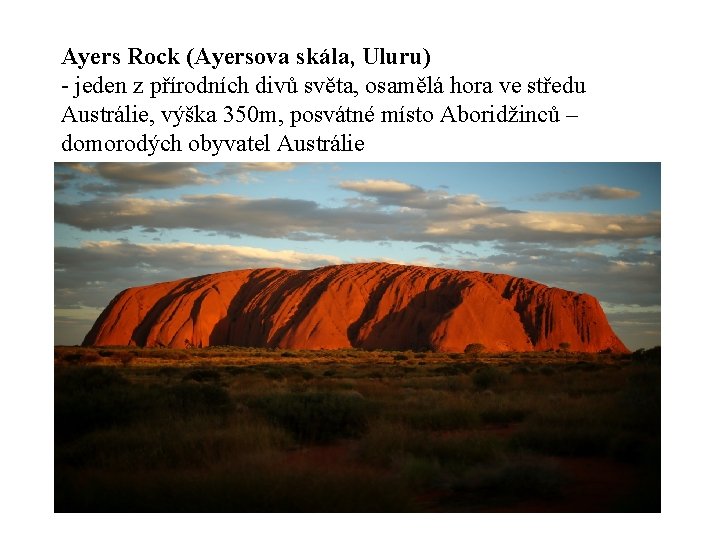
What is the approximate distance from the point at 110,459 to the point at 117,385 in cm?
607

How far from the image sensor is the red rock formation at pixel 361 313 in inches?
2393

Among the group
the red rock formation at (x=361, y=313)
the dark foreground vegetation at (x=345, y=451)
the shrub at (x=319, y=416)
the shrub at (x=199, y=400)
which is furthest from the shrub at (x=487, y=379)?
the red rock formation at (x=361, y=313)

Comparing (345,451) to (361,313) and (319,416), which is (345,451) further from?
(361,313)

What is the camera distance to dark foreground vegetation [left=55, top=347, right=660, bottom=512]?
21.8ft

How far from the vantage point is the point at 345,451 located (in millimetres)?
9508

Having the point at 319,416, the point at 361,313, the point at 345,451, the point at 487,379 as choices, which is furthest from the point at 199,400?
the point at 361,313

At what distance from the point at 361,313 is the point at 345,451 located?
5496 centimetres

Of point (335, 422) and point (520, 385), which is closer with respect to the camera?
point (335, 422)

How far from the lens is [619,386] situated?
15258mm

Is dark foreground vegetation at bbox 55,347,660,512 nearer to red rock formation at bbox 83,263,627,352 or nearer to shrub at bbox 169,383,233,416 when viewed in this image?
shrub at bbox 169,383,233,416

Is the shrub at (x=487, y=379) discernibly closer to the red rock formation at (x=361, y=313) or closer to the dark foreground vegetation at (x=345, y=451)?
the dark foreground vegetation at (x=345, y=451)

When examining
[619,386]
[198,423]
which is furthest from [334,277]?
[198,423]
